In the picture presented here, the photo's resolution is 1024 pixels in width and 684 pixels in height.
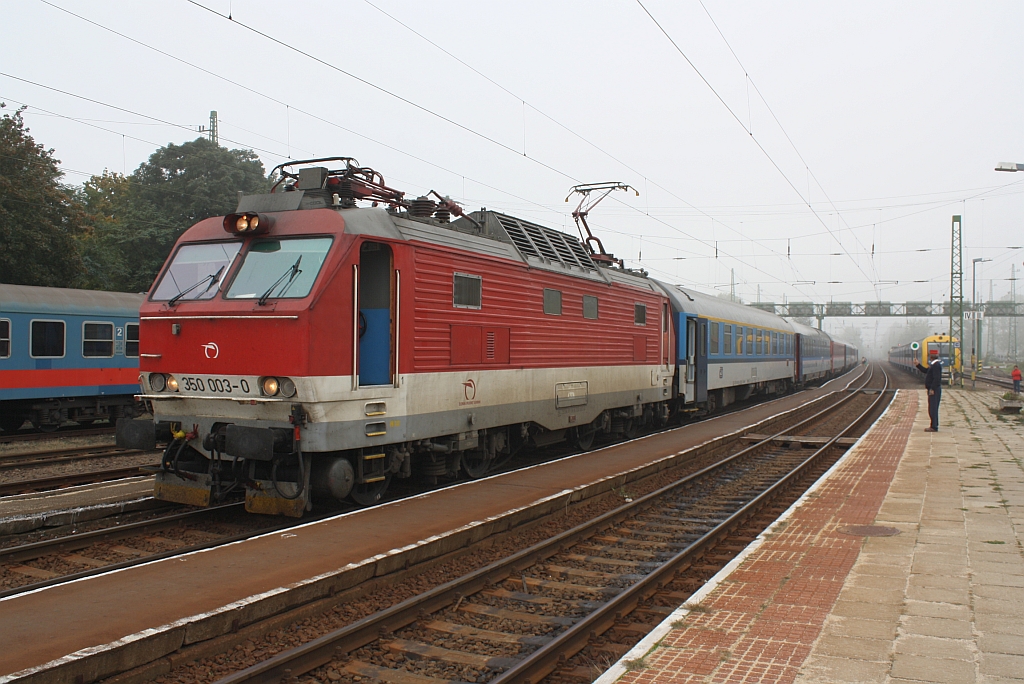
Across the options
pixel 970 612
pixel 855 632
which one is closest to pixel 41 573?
pixel 855 632

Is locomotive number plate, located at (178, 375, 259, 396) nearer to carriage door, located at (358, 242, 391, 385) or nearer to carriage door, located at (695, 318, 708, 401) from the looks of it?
carriage door, located at (358, 242, 391, 385)

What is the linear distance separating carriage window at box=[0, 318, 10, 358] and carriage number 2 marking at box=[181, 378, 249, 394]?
10855 mm

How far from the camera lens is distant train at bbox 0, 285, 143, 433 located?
16.5 meters

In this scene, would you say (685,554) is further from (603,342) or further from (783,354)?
(783,354)

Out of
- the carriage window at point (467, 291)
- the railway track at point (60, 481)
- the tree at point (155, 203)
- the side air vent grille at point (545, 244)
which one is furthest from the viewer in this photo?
the tree at point (155, 203)

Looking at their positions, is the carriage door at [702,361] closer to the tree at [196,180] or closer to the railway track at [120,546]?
the railway track at [120,546]

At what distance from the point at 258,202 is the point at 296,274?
168cm

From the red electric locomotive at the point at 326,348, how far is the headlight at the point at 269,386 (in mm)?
13

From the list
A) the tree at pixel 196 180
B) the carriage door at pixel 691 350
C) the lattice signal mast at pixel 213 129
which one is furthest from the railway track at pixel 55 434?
the lattice signal mast at pixel 213 129

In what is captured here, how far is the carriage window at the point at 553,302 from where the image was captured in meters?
12.3

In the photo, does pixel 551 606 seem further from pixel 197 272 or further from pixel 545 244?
pixel 545 244

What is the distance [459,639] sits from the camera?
18.0 feet

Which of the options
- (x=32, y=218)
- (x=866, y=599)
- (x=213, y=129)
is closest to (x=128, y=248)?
(x=32, y=218)

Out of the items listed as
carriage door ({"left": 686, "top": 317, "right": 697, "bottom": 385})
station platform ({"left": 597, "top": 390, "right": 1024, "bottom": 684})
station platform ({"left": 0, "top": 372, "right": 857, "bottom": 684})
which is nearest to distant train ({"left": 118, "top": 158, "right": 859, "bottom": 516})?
station platform ({"left": 0, "top": 372, "right": 857, "bottom": 684})
